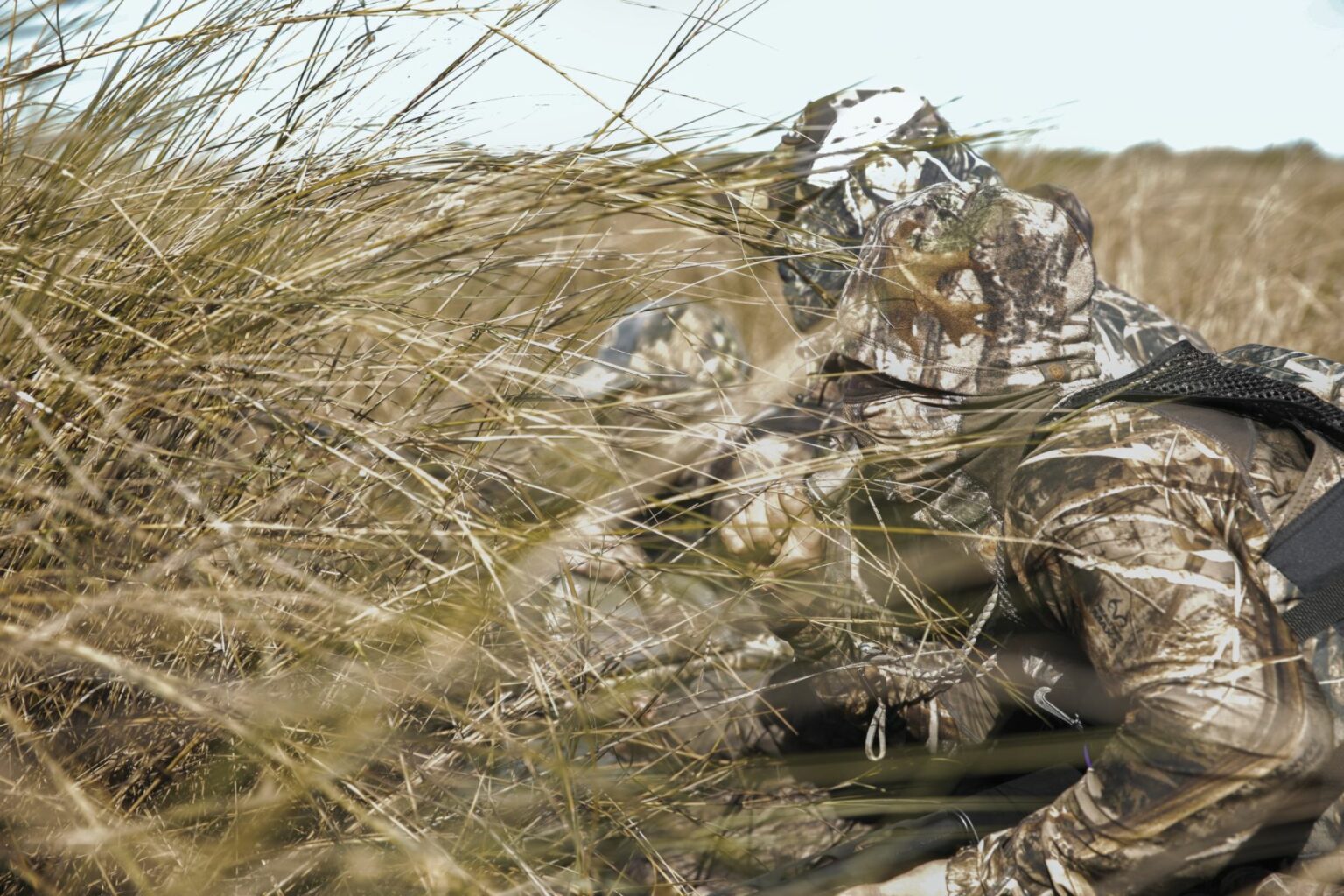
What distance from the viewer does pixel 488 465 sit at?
116cm

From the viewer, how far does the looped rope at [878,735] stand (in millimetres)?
1593

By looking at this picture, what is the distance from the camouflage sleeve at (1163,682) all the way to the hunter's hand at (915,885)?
14 millimetres

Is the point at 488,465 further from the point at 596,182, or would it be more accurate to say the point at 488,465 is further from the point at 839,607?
the point at 839,607

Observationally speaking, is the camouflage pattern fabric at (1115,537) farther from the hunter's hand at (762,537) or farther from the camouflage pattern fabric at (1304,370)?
the hunter's hand at (762,537)

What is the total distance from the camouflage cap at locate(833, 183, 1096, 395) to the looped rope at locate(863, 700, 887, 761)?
54cm

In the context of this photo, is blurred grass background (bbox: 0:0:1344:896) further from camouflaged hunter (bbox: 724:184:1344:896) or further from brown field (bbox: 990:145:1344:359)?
brown field (bbox: 990:145:1344:359)

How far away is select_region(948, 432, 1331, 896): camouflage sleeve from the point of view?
3.68 feet

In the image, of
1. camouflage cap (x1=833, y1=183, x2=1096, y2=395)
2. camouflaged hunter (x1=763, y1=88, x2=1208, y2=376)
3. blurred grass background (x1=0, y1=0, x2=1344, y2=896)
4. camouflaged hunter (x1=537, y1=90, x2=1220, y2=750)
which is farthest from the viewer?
camouflaged hunter (x1=763, y1=88, x2=1208, y2=376)

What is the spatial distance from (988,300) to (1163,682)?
555 millimetres

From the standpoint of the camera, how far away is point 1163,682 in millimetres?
1161

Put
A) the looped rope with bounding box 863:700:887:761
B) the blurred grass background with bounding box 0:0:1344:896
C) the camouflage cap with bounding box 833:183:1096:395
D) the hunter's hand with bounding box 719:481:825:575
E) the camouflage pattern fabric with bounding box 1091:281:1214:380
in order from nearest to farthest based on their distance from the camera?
the blurred grass background with bounding box 0:0:1344:896, the camouflage cap with bounding box 833:183:1096:395, the looped rope with bounding box 863:700:887:761, the hunter's hand with bounding box 719:481:825:575, the camouflage pattern fabric with bounding box 1091:281:1214:380

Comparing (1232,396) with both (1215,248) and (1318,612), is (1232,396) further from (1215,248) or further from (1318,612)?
(1215,248)

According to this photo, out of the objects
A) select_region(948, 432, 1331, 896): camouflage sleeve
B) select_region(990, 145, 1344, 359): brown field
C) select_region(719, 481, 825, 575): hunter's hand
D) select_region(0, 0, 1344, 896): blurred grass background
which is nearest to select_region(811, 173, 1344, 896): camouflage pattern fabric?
select_region(948, 432, 1331, 896): camouflage sleeve

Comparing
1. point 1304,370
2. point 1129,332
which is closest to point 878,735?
point 1304,370
